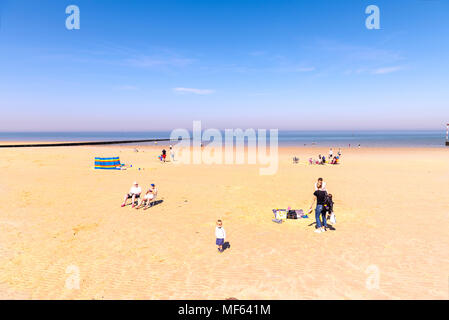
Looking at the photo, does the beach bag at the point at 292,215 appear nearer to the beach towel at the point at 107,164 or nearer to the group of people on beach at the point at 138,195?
the group of people on beach at the point at 138,195

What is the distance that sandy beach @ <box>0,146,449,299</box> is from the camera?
581cm

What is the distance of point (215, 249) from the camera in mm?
7812

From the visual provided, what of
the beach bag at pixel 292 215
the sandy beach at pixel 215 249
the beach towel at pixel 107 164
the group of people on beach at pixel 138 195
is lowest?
the sandy beach at pixel 215 249

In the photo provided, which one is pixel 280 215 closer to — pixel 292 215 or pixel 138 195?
pixel 292 215

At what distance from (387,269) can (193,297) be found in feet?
17.1

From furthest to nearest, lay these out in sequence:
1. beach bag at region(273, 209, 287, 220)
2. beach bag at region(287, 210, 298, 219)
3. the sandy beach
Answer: beach bag at region(287, 210, 298, 219), beach bag at region(273, 209, 287, 220), the sandy beach

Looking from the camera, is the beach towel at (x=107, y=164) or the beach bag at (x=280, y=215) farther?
the beach towel at (x=107, y=164)

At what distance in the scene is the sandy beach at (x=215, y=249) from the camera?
19.1 ft

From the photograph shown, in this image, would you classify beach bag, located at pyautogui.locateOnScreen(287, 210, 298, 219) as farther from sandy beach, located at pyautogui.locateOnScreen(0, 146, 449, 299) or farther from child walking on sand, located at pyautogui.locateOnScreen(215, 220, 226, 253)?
child walking on sand, located at pyautogui.locateOnScreen(215, 220, 226, 253)
